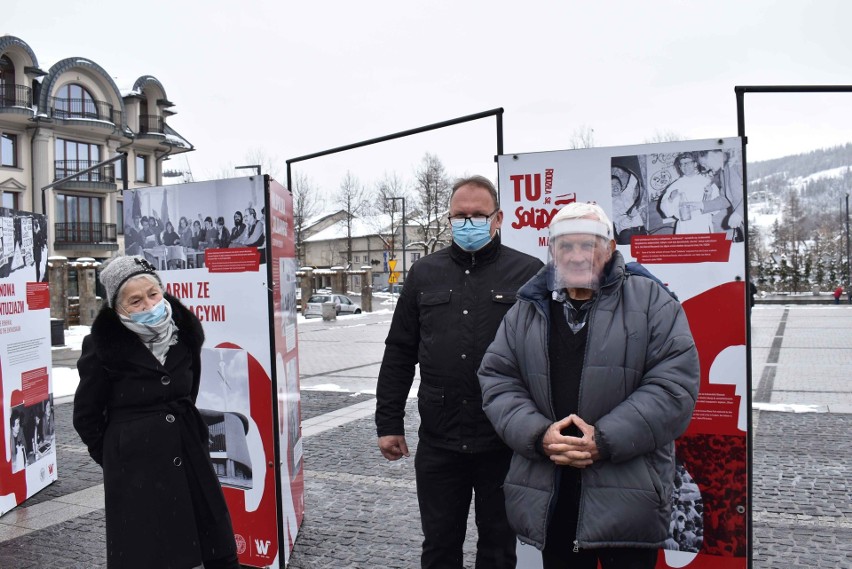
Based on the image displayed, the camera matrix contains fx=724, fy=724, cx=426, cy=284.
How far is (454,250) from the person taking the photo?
3.40 metres

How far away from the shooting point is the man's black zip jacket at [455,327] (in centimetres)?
322

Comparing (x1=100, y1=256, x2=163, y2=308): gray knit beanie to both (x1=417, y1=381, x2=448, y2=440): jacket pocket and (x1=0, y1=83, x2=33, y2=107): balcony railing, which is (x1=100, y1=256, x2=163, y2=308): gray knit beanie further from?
(x1=0, y1=83, x2=33, y2=107): balcony railing

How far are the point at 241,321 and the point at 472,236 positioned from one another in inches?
69.0

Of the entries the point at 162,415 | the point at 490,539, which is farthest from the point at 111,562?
the point at 490,539

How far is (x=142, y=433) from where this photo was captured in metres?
3.25

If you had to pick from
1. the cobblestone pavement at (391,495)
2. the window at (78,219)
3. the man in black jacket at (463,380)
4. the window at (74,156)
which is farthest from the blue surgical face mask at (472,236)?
the window at (78,219)

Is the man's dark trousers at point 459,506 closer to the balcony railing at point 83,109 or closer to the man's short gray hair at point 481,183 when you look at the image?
the man's short gray hair at point 481,183

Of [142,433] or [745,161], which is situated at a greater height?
[745,161]

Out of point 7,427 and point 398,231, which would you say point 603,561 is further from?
point 398,231

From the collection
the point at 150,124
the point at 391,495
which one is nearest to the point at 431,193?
the point at 150,124

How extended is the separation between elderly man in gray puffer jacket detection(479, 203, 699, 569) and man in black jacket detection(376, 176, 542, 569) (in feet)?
1.46

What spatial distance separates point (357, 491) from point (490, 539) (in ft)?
10.1

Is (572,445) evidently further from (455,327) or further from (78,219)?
(78,219)

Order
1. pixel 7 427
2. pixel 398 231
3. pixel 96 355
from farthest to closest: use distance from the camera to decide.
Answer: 1. pixel 398 231
2. pixel 7 427
3. pixel 96 355
